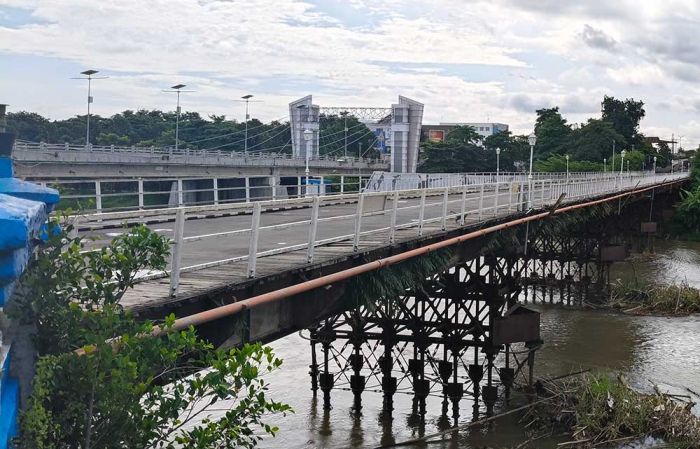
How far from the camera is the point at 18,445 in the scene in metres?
3.02

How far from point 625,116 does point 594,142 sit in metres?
18.1

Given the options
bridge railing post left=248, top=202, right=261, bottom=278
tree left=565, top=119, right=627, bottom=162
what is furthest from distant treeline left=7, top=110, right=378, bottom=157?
bridge railing post left=248, top=202, right=261, bottom=278

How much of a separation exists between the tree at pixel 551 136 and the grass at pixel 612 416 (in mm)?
80478

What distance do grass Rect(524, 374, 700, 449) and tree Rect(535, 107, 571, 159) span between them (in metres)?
80.5

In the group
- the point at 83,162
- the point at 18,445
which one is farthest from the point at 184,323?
the point at 83,162

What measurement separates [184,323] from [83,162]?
37469mm

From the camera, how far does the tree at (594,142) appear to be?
90.8m

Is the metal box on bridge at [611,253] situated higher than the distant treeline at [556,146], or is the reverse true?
the distant treeline at [556,146]

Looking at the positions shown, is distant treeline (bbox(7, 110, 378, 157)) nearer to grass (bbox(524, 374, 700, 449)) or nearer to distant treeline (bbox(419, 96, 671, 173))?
distant treeline (bbox(419, 96, 671, 173))

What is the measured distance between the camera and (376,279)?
422 inches

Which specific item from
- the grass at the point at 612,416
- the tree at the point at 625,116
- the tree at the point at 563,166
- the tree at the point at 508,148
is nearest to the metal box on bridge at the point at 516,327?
the grass at the point at 612,416

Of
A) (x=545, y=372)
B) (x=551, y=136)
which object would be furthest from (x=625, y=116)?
(x=545, y=372)

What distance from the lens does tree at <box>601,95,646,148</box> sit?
106 m

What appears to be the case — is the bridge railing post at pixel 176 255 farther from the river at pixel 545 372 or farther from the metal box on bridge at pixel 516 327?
the metal box on bridge at pixel 516 327
